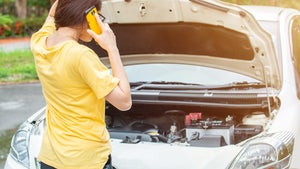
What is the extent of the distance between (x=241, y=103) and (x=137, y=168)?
41.7 inches

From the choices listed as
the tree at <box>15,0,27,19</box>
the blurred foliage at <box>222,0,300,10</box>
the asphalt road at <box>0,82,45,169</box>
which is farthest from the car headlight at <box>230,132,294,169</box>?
the tree at <box>15,0,27,19</box>

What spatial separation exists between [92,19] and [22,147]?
4.37 feet

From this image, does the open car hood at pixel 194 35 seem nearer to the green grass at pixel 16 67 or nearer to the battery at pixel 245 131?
the battery at pixel 245 131

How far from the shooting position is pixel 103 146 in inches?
94.7

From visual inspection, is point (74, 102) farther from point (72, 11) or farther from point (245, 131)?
point (245, 131)

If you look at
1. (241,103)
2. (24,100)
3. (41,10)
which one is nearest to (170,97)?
(241,103)

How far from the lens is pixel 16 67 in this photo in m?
11.5

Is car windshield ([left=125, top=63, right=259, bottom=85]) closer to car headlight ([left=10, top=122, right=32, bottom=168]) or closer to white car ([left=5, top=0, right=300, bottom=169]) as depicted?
white car ([left=5, top=0, right=300, bottom=169])

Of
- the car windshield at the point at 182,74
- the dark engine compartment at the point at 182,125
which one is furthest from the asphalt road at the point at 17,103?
the dark engine compartment at the point at 182,125

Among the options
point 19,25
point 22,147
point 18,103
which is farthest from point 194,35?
point 19,25

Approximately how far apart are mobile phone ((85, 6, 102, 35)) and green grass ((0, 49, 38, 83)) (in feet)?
27.6

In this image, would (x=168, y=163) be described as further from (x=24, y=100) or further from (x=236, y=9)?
(x=24, y=100)

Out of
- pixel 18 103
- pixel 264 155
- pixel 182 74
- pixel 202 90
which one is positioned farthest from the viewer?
pixel 18 103

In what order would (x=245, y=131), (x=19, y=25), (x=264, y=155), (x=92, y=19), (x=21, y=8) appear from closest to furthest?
1. (x=92, y=19)
2. (x=264, y=155)
3. (x=245, y=131)
4. (x=19, y=25)
5. (x=21, y=8)
